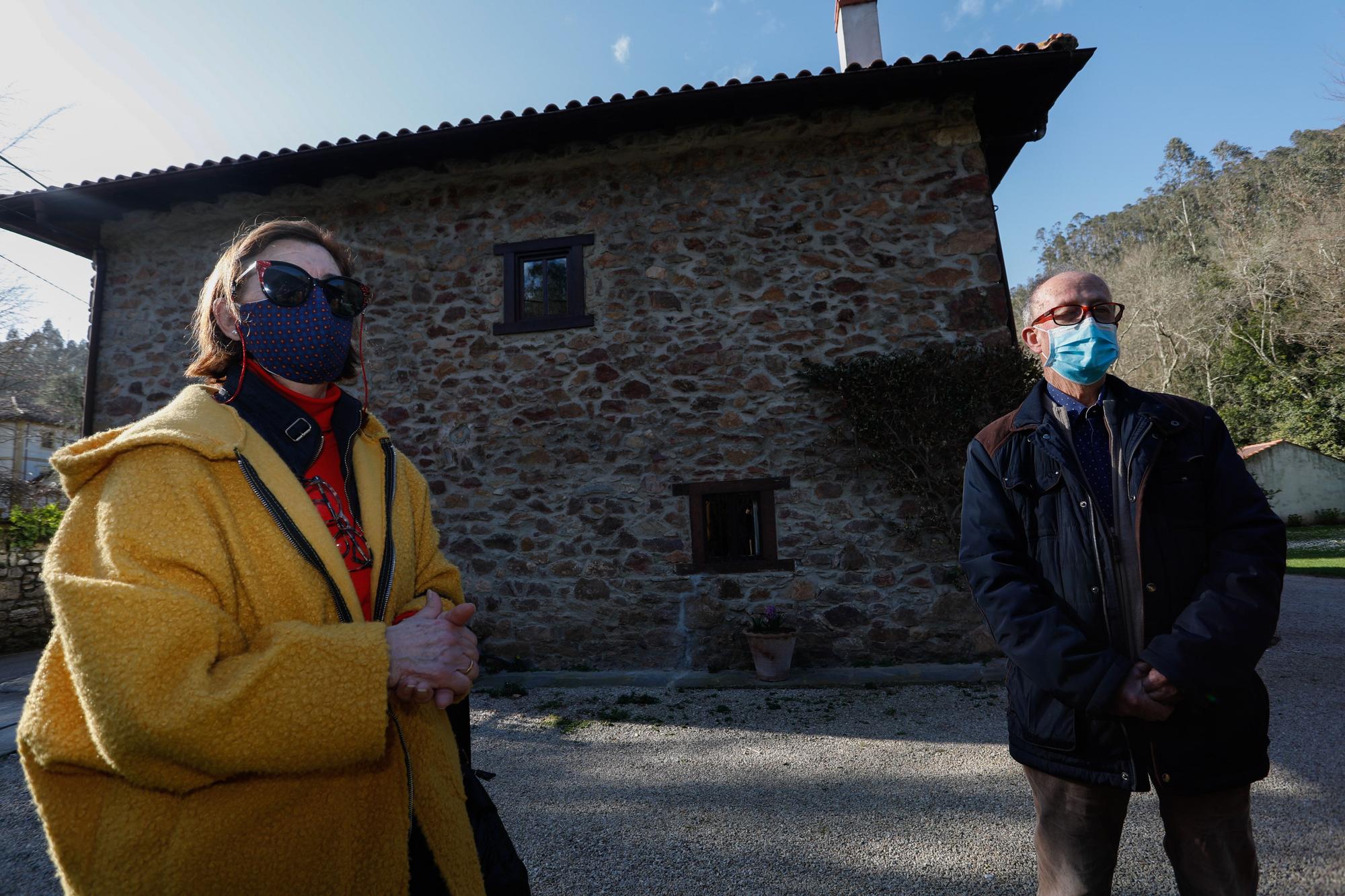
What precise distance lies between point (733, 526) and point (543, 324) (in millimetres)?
2461

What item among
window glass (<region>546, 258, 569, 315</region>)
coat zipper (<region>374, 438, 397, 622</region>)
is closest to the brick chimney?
window glass (<region>546, 258, 569, 315</region>)

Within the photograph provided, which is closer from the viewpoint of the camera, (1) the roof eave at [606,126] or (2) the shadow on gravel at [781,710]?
(2) the shadow on gravel at [781,710]

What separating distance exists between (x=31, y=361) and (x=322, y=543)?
17880 mm

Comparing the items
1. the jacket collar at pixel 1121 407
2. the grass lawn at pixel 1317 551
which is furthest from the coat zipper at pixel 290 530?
the grass lawn at pixel 1317 551

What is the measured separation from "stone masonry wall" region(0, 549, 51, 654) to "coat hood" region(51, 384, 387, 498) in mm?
9837

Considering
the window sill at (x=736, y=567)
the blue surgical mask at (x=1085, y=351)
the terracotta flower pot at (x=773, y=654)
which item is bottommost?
the terracotta flower pot at (x=773, y=654)

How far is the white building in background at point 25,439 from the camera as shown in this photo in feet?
36.2

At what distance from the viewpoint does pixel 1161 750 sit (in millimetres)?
1551

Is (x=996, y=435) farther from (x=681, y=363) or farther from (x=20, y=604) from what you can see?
(x=20, y=604)

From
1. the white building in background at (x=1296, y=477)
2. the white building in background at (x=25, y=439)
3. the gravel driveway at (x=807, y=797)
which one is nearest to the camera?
the gravel driveway at (x=807, y=797)

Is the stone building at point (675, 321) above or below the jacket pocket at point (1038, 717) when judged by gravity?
above

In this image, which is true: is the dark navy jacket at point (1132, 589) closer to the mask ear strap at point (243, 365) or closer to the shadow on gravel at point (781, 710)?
the mask ear strap at point (243, 365)

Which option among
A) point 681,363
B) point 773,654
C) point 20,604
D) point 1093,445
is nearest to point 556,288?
point 681,363

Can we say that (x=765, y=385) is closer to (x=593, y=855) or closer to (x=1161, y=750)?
(x=593, y=855)
